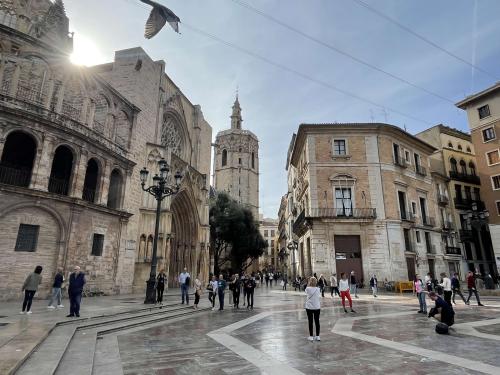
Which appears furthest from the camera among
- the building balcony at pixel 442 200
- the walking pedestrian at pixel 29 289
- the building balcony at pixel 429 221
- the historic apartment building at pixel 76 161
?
the building balcony at pixel 442 200

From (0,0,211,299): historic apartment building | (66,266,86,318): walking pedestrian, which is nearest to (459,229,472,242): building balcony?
(0,0,211,299): historic apartment building

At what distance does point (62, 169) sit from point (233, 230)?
23.7 meters

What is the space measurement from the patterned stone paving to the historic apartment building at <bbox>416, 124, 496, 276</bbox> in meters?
26.0

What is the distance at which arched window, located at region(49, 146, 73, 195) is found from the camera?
16141 mm

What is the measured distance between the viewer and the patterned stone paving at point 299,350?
467 cm

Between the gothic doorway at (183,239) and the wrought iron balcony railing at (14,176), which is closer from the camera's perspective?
the wrought iron balcony railing at (14,176)

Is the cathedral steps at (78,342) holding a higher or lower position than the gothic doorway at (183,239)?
lower

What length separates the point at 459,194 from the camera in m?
33.5

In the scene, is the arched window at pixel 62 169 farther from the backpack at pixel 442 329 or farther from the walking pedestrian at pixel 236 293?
the backpack at pixel 442 329

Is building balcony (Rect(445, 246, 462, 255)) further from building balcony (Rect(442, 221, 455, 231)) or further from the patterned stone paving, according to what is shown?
the patterned stone paving

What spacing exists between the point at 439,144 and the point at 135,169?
3147 centimetres

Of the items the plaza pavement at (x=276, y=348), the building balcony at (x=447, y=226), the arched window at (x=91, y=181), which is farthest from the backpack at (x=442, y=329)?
the building balcony at (x=447, y=226)

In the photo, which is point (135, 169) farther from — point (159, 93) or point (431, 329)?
point (431, 329)

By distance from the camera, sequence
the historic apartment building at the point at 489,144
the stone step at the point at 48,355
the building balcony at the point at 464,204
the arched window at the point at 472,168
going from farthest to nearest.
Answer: the arched window at the point at 472,168, the building balcony at the point at 464,204, the historic apartment building at the point at 489,144, the stone step at the point at 48,355
